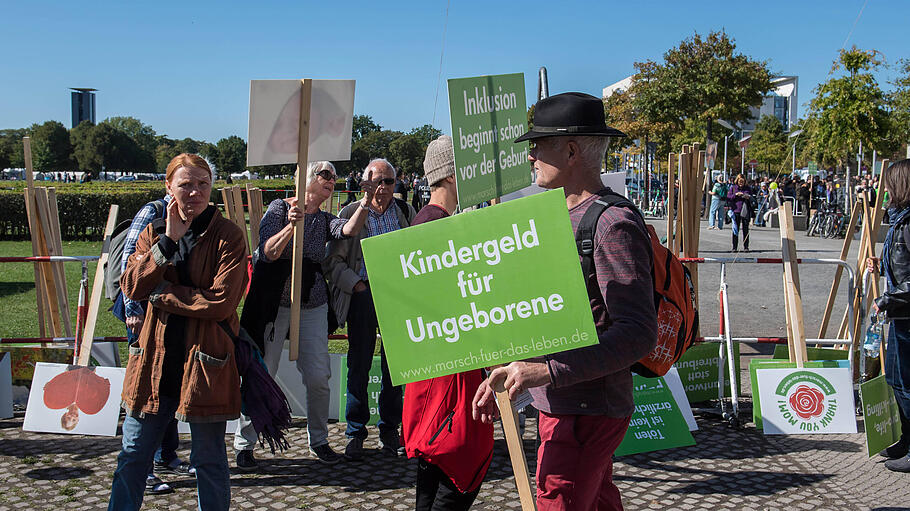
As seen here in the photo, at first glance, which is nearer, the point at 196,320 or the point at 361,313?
the point at 196,320

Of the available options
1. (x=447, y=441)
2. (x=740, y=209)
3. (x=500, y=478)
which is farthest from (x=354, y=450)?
(x=740, y=209)

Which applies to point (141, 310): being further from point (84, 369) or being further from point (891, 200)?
point (891, 200)

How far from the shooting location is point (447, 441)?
2963mm

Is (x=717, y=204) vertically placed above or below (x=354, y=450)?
above

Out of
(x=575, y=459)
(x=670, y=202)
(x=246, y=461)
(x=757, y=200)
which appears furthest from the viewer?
(x=757, y=200)

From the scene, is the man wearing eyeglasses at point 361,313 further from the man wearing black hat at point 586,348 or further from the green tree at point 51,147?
the green tree at point 51,147

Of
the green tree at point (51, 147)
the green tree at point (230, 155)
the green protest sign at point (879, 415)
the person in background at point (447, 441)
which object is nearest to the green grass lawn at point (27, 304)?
the green protest sign at point (879, 415)

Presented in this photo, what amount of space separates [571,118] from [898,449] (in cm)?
418

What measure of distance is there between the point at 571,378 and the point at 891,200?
386cm

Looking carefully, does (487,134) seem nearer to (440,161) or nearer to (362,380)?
(440,161)

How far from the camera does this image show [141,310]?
416cm

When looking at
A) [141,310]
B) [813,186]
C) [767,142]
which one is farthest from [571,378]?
[767,142]

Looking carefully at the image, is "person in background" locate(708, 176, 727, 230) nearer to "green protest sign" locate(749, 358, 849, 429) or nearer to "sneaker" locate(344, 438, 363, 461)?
"green protest sign" locate(749, 358, 849, 429)

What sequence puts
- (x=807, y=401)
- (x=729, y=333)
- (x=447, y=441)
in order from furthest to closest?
(x=729, y=333) < (x=807, y=401) < (x=447, y=441)
